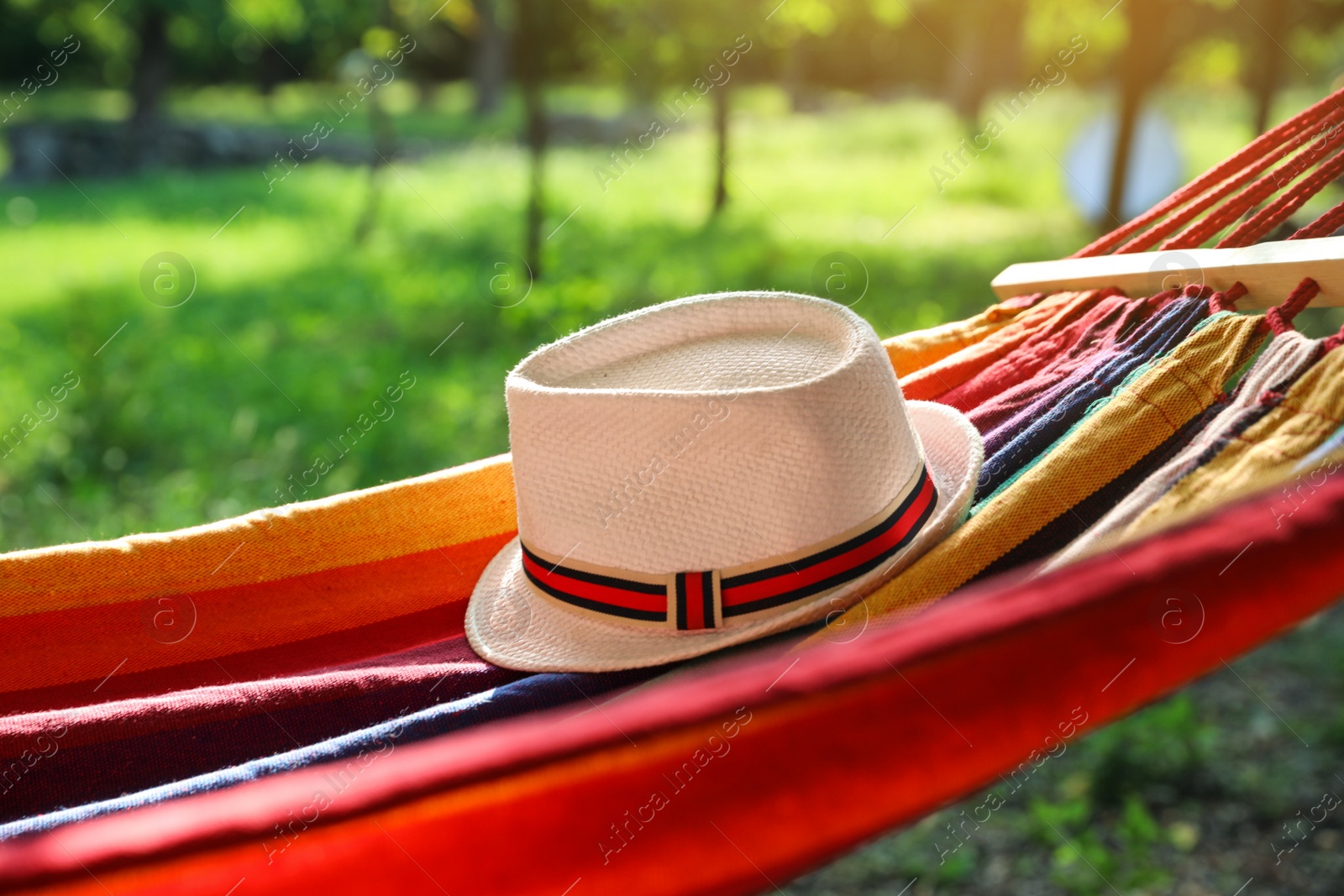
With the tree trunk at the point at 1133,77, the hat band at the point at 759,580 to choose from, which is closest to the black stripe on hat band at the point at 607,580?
the hat band at the point at 759,580

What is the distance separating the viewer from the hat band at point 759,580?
1084 mm

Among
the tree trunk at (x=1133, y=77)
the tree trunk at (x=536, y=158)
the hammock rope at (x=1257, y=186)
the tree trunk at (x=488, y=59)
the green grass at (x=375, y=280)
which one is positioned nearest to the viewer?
→ the hammock rope at (x=1257, y=186)

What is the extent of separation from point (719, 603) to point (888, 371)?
0.30 metres

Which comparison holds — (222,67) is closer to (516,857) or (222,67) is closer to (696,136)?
(696,136)

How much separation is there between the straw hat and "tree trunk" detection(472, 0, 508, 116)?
16.8m

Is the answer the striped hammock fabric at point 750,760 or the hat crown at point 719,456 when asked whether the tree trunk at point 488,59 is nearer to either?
the hat crown at point 719,456

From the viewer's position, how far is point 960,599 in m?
0.74

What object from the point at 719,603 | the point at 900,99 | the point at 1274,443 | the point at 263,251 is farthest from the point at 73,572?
the point at 900,99

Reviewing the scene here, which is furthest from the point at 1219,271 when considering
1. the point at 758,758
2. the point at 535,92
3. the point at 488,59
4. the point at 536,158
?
the point at 488,59

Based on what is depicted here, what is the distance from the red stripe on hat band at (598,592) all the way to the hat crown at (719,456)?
23 mm

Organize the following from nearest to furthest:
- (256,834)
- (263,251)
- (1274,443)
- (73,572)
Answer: (256,834)
(1274,443)
(73,572)
(263,251)

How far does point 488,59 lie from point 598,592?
18.0m

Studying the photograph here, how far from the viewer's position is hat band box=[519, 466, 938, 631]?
108cm

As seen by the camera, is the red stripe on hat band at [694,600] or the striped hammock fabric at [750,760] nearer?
the striped hammock fabric at [750,760]
